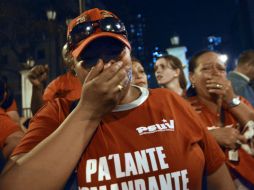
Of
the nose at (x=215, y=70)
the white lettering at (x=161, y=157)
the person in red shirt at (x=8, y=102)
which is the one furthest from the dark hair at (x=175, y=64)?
the white lettering at (x=161, y=157)

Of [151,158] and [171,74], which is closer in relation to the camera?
[151,158]

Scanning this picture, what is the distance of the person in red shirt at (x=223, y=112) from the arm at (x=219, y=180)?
2.00ft

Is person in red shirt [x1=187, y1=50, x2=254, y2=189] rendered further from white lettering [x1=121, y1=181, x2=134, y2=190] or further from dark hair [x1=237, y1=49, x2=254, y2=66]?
dark hair [x1=237, y1=49, x2=254, y2=66]

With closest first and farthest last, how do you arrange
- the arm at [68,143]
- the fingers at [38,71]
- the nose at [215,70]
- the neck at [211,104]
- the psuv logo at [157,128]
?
1. the arm at [68,143]
2. the psuv logo at [157,128]
3. the neck at [211,104]
4. the nose at [215,70]
5. the fingers at [38,71]

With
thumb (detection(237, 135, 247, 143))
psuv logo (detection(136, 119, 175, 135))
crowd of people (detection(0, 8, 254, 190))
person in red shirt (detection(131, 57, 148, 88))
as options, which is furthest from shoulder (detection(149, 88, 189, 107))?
person in red shirt (detection(131, 57, 148, 88))

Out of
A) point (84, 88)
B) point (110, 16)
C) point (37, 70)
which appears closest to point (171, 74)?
point (37, 70)

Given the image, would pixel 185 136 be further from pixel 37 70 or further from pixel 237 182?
pixel 37 70

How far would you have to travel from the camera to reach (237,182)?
2.57 metres

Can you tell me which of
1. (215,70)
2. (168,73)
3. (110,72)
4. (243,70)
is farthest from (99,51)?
(243,70)

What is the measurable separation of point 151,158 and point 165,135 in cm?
16

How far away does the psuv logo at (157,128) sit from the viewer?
66.2 inches

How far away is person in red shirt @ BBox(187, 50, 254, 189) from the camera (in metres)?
2.53

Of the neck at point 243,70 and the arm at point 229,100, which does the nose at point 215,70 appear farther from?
the neck at point 243,70

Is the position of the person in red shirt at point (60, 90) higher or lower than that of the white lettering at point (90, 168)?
higher
